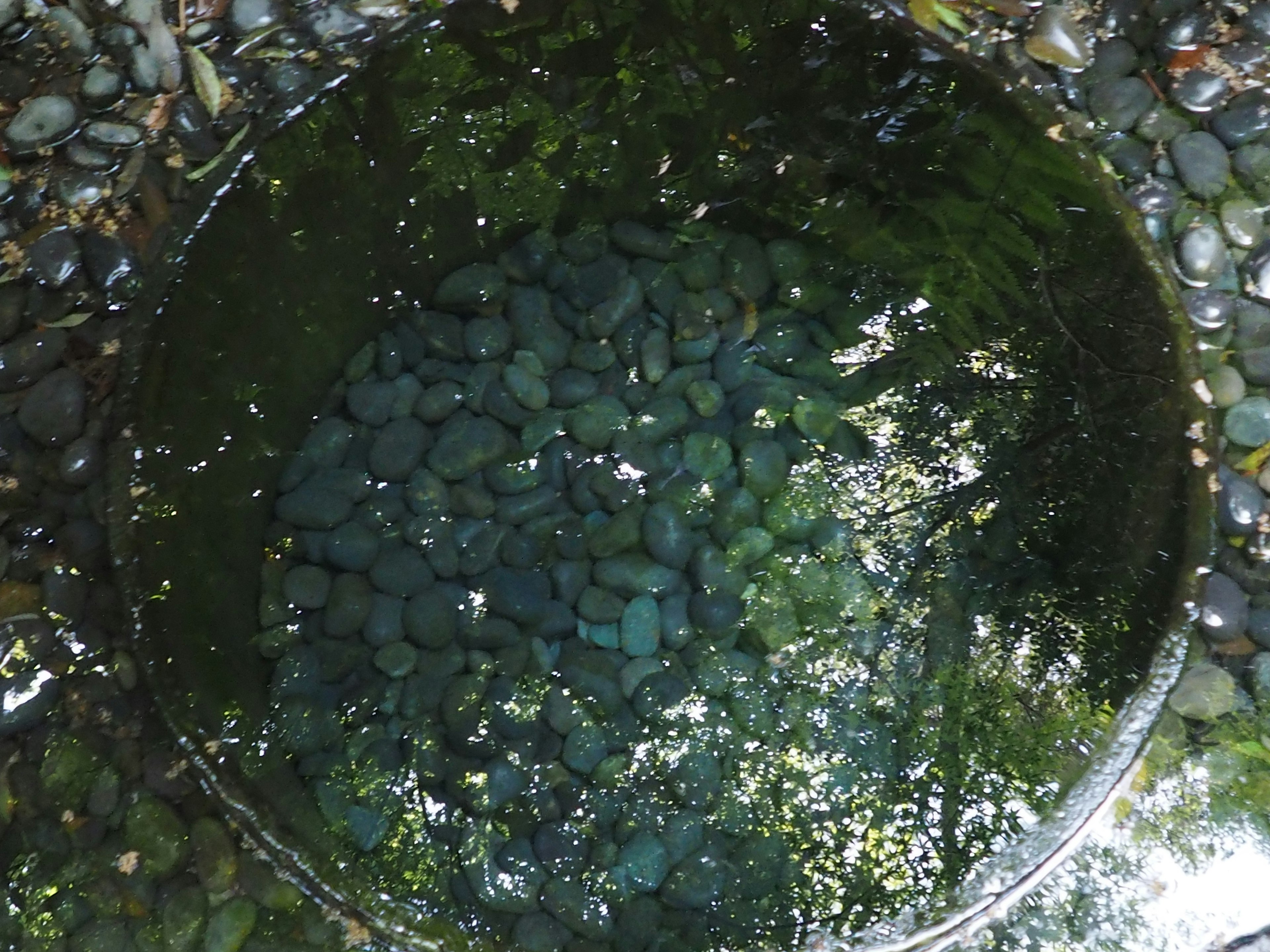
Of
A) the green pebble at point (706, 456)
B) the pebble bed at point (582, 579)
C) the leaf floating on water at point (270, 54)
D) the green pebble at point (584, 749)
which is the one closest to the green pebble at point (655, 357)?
the pebble bed at point (582, 579)

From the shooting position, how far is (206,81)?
1.58 metres

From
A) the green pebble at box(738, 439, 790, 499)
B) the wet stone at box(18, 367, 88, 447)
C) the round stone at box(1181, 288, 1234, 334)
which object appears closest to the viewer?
the wet stone at box(18, 367, 88, 447)

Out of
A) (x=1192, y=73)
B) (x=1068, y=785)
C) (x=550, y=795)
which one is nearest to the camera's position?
(x=1068, y=785)

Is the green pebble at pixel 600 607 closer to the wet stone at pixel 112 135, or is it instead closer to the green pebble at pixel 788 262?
the green pebble at pixel 788 262

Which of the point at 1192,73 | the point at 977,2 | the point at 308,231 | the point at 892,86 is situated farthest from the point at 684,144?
the point at 1192,73

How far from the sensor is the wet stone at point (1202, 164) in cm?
167

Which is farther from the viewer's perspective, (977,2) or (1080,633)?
(977,2)

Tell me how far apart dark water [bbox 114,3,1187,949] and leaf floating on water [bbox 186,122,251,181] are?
6 cm

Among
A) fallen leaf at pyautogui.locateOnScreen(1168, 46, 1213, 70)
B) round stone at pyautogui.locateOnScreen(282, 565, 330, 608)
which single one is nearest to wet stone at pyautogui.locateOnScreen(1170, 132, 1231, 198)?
fallen leaf at pyautogui.locateOnScreen(1168, 46, 1213, 70)

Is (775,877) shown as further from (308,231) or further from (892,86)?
(892,86)

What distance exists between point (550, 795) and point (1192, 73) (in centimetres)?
173

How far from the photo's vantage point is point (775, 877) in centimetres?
149

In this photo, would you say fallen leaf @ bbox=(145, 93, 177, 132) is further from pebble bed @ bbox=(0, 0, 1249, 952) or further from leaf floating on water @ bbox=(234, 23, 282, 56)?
leaf floating on water @ bbox=(234, 23, 282, 56)

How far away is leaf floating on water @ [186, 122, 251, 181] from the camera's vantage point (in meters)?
1.53
